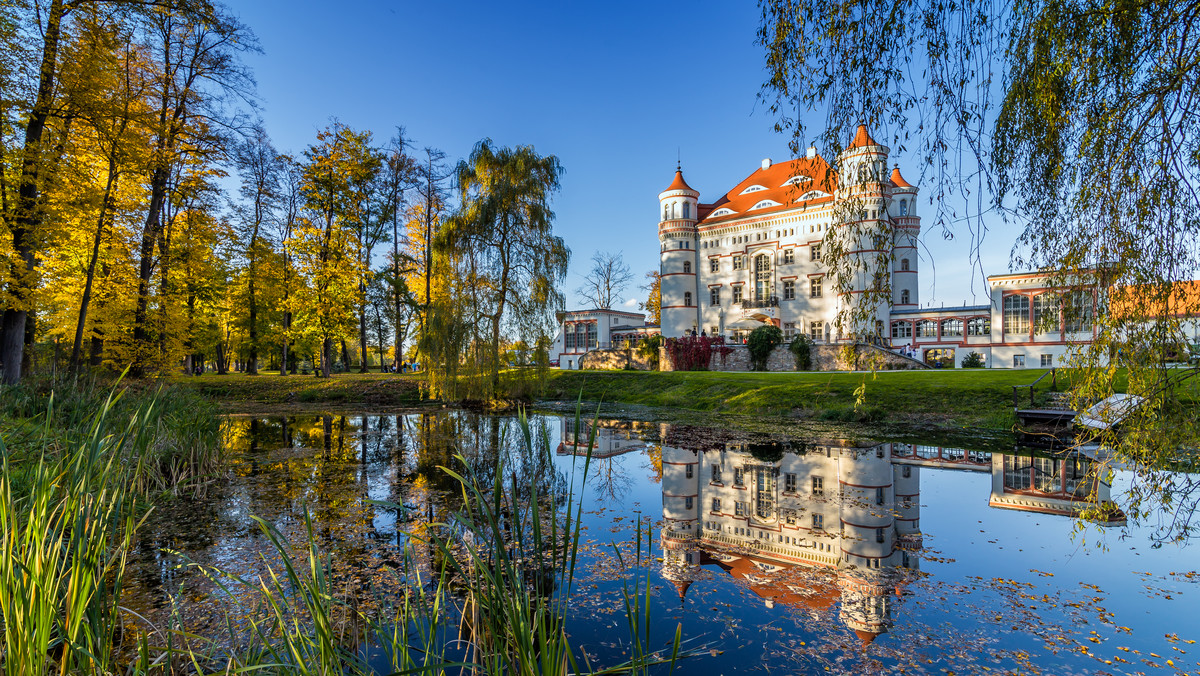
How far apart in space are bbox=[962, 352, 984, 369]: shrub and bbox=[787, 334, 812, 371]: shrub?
892 centimetres

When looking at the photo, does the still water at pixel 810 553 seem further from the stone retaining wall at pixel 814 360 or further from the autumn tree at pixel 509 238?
the stone retaining wall at pixel 814 360

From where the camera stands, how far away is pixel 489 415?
16578 mm

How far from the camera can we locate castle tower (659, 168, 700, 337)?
4147 centimetres

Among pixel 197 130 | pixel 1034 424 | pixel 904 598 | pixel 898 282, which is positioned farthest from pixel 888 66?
pixel 898 282

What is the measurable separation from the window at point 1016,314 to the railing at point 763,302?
12929mm

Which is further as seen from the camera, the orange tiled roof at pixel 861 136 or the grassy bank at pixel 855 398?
the grassy bank at pixel 855 398

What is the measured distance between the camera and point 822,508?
6578 mm

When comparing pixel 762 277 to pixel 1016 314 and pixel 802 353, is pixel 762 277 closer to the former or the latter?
pixel 802 353

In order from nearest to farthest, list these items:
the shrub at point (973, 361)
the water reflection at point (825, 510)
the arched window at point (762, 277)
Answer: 1. the water reflection at point (825, 510)
2. the shrub at point (973, 361)
3. the arched window at point (762, 277)

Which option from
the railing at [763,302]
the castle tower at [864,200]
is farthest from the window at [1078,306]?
the railing at [763,302]

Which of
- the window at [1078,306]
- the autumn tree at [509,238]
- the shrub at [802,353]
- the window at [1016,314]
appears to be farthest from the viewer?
the window at [1016,314]

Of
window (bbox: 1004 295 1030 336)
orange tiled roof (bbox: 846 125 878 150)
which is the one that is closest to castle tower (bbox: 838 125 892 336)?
orange tiled roof (bbox: 846 125 878 150)

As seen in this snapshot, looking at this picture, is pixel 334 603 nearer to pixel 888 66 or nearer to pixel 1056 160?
pixel 888 66

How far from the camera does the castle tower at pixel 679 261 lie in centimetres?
4147
